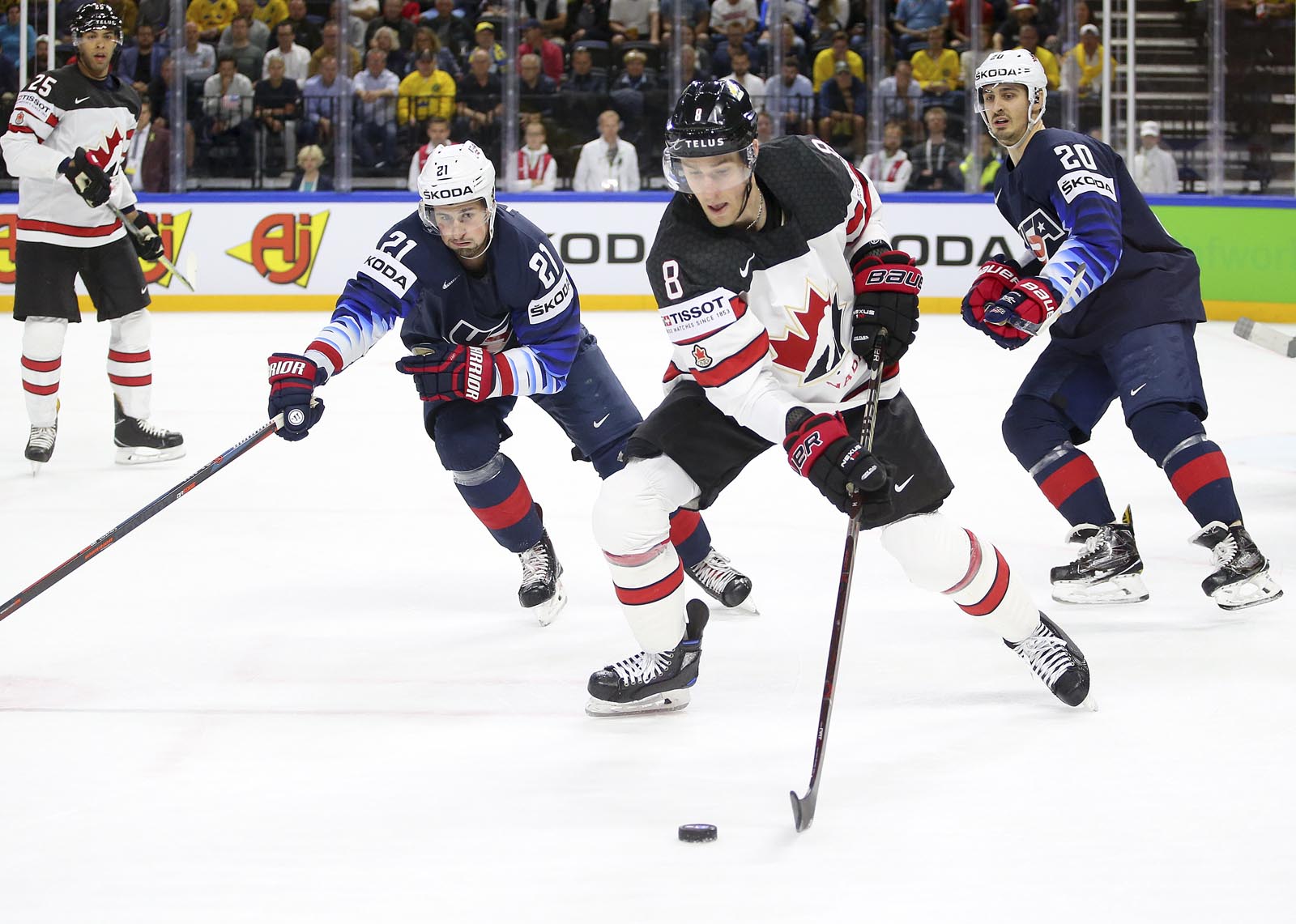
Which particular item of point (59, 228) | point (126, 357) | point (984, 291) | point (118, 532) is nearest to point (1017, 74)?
point (984, 291)

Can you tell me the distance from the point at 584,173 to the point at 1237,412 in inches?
186

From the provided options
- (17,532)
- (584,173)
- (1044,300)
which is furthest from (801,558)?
(584,173)

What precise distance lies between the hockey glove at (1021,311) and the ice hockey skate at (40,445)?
10.5 ft

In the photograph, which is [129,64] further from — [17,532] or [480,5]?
[17,532]

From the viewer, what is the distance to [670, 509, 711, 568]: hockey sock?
3430 millimetres

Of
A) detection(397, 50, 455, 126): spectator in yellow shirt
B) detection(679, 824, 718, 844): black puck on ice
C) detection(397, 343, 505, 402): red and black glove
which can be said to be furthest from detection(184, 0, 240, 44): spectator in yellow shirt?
detection(679, 824, 718, 844): black puck on ice

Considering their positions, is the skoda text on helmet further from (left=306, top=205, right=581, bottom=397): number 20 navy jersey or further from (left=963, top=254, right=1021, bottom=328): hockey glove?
(left=963, top=254, right=1021, bottom=328): hockey glove

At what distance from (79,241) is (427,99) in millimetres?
4753

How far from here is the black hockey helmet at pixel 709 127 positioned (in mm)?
2561

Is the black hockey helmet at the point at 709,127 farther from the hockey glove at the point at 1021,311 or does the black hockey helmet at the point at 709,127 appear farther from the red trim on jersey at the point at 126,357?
the red trim on jersey at the point at 126,357

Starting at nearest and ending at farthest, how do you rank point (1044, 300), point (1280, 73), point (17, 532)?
point (1044, 300)
point (17, 532)
point (1280, 73)

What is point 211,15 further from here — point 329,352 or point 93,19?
point 329,352

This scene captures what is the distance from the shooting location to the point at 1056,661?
2.79m

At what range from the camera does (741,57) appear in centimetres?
968
